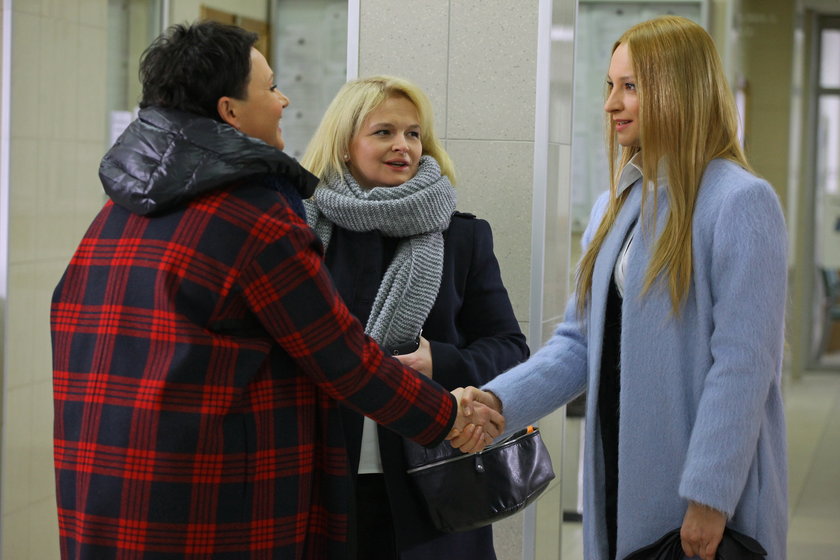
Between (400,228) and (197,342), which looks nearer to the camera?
(197,342)

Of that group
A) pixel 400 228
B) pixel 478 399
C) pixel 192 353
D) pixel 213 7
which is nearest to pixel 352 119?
pixel 400 228

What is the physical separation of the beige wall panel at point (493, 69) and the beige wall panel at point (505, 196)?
0.05m

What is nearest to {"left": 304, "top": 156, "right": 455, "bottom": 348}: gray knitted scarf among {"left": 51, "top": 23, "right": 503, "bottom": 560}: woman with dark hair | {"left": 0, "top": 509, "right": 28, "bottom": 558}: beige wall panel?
{"left": 51, "top": 23, "right": 503, "bottom": 560}: woman with dark hair

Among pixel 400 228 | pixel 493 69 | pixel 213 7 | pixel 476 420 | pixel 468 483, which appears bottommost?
pixel 468 483

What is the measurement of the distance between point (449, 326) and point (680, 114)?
92 cm

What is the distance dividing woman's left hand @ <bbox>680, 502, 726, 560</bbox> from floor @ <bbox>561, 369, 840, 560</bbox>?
307 centimetres

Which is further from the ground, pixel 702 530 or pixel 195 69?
pixel 195 69

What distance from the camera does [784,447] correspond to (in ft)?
7.22

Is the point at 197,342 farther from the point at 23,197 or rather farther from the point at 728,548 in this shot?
the point at 23,197

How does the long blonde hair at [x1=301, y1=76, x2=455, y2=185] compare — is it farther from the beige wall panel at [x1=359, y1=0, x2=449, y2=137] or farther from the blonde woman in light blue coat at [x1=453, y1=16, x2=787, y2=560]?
the blonde woman in light blue coat at [x1=453, y1=16, x2=787, y2=560]

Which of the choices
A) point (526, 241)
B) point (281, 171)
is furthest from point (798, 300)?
point (281, 171)

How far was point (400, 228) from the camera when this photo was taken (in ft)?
9.26

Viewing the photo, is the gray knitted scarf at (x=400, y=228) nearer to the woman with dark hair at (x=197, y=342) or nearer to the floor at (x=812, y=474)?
the woman with dark hair at (x=197, y=342)

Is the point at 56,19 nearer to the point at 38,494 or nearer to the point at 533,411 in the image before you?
the point at 38,494
